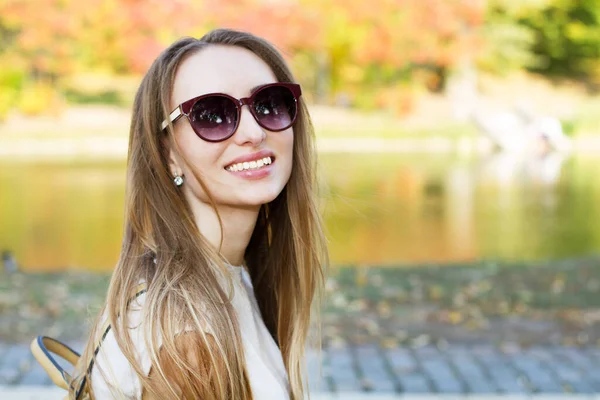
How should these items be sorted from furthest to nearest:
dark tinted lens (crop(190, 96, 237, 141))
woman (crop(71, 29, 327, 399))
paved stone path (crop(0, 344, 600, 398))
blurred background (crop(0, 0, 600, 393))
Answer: blurred background (crop(0, 0, 600, 393))
paved stone path (crop(0, 344, 600, 398))
dark tinted lens (crop(190, 96, 237, 141))
woman (crop(71, 29, 327, 399))

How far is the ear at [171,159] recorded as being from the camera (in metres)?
1.57

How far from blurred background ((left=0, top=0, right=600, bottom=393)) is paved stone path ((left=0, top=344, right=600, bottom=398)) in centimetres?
2

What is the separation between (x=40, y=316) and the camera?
528 cm

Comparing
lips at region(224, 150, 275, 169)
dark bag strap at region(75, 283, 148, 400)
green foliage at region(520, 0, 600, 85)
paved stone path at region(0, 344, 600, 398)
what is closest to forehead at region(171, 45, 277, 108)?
lips at region(224, 150, 275, 169)

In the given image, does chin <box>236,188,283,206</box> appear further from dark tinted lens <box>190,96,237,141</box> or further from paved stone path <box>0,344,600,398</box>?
paved stone path <box>0,344,600,398</box>

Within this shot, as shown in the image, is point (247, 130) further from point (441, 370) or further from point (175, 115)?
point (441, 370)

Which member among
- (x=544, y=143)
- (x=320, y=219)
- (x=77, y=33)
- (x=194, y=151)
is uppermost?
(x=77, y=33)

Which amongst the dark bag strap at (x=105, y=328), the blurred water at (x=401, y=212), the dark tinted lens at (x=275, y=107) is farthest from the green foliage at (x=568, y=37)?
the dark bag strap at (x=105, y=328)

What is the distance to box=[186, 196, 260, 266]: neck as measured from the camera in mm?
1576

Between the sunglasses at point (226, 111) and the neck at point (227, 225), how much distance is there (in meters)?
0.15

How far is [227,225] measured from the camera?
1.59 meters

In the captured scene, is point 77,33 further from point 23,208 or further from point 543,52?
point 543,52

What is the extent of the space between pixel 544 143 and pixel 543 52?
11755 millimetres

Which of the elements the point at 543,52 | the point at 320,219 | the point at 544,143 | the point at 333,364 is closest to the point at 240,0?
the point at 544,143
